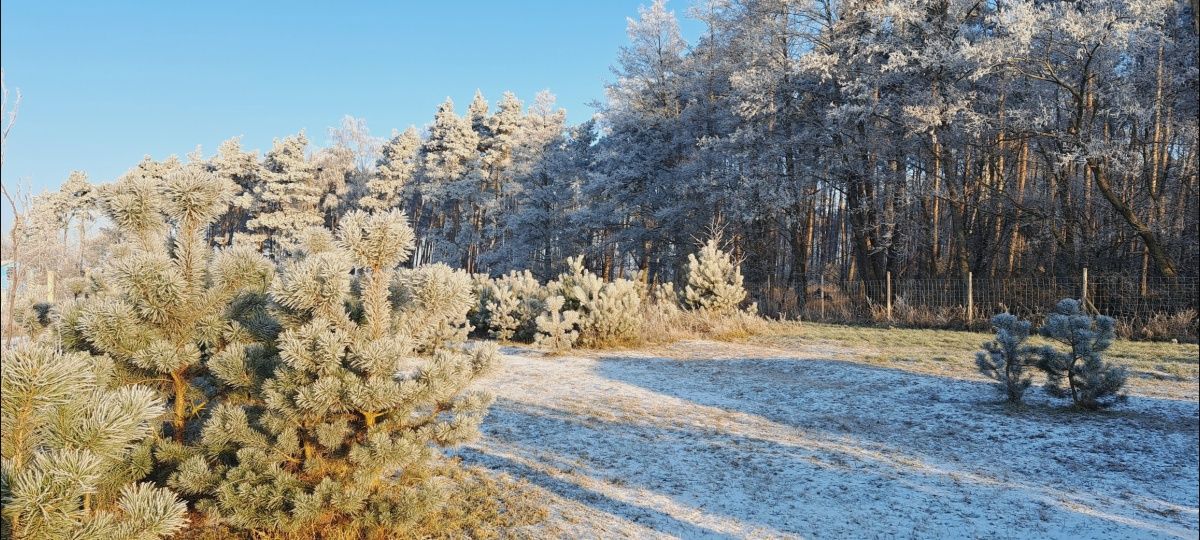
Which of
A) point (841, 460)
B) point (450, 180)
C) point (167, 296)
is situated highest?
point (450, 180)

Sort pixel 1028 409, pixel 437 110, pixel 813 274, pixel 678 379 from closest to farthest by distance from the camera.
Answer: pixel 1028 409 → pixel 678 379 → pixel 813 274 → pixel 437 110

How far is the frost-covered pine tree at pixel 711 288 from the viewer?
13172mm

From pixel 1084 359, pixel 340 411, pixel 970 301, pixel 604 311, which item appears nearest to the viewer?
pixel 340 411

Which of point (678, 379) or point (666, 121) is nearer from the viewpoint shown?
point (678, 379)

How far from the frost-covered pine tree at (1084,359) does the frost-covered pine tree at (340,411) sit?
5.66 m

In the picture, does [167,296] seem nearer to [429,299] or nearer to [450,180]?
[429,299]

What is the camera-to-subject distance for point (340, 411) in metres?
2.61

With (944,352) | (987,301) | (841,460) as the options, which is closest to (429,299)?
(841,460)

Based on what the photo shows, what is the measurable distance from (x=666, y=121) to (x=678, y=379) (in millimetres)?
16920

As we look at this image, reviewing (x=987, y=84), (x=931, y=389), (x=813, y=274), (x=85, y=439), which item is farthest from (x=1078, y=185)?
(x=85, y=439)

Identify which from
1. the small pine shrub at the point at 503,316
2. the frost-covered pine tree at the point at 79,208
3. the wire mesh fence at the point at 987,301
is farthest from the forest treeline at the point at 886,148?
the small pine shrub at the point at 503,316

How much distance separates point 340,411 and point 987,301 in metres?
15.1

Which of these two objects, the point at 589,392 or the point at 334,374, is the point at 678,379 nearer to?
the point at 589,392

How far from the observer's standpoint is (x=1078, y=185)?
603 inches
